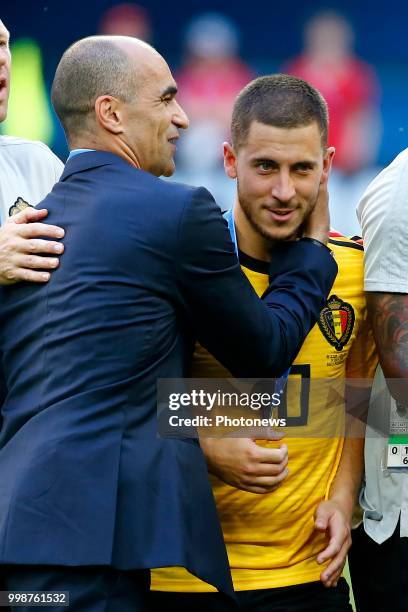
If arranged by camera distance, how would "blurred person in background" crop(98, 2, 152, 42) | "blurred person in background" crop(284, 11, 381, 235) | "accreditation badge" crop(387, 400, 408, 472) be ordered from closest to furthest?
"accreditation badge" crop(387, 400, 408, 472)
"blurred person in background" crop(284, 11, 381, 235)
"blurred person in background" crop(98, 2, 152, 42)

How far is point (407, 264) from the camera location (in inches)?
106

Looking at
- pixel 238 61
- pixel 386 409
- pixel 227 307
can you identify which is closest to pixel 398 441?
pixel 386 409

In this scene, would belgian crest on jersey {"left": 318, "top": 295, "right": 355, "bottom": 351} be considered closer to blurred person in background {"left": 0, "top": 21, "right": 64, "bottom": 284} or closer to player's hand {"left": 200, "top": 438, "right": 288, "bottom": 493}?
player's hand {"left": 200, "top": 438, "right": 288, "bottom": 493}

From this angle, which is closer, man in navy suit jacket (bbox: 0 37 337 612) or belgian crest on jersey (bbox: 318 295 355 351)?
man in navy suit jacket (bbox: 0 37 337 612)

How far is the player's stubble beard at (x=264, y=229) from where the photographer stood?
2.64 m

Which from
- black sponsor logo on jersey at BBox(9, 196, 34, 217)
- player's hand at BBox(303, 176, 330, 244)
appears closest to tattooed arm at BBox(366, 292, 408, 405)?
player's hand at BBox(303, 176, 330, 244)

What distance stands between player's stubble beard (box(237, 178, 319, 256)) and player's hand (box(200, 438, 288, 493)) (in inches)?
20.7

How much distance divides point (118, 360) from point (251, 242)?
708mm

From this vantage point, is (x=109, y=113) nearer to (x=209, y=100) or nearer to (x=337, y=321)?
(x=337, y=321)

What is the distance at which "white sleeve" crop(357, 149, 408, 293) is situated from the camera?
2.69m

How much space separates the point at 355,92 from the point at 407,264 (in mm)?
7270

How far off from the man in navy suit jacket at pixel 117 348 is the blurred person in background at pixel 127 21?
319 inches

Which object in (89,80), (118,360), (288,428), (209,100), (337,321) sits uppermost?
(209,100)

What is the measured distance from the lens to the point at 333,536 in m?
2.65
